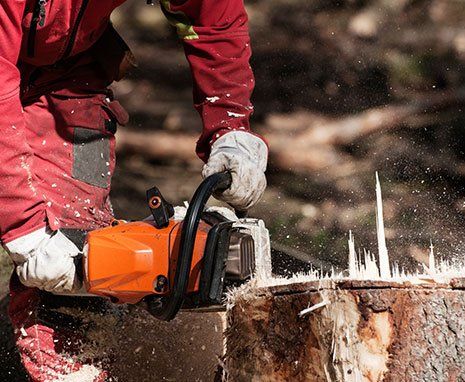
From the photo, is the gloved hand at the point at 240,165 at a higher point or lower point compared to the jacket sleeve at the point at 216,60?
lower

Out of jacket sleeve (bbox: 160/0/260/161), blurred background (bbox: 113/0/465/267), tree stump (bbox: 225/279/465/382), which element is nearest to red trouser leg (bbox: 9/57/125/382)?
jacket sleeve (bbox: 160/0/260/161)

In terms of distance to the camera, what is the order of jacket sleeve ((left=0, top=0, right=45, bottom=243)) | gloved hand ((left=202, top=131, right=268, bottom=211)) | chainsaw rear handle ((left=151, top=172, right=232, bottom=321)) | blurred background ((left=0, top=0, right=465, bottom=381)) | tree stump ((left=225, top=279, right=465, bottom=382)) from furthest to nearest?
blurred background ((left=0, top=0, right=465, bottom=381)), gloved hand ((left=202, top=131, right=268, bottom=211)), jacket sleeve ((left=0, top=0, right=45, bottom=243)), chainsaw rear handle ((left=151, top=172, right=232, bottom=321)), tree stump ((left=225, top=279, right=465, bottom=382))

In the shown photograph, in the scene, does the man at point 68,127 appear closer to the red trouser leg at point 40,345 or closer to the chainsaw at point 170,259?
the red trouser leg at point 40,345

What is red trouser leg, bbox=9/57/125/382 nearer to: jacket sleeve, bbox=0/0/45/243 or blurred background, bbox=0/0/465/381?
jacket sleeve, bbox=0/0/45/243

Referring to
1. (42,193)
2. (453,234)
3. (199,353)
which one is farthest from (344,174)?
(42,193)

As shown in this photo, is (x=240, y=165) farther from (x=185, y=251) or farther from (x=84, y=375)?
(x=84, y=375)

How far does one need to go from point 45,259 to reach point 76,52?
748mm

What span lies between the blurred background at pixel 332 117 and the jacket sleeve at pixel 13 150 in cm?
320

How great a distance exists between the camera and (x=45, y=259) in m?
2.32

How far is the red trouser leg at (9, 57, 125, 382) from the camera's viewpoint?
8.58 feet

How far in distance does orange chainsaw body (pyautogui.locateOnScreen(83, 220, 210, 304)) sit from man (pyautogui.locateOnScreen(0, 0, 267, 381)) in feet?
0.57

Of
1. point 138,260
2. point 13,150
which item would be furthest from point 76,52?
point 138,260

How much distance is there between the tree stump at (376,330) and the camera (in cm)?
194

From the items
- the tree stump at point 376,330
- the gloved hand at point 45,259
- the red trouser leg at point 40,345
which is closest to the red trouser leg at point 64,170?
the red trouser leg at point 40,345
